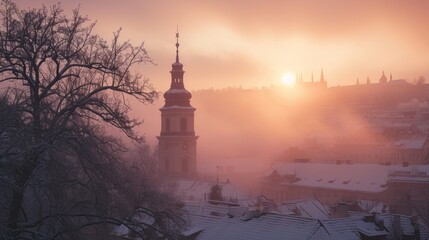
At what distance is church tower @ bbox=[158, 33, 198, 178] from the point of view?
201ft

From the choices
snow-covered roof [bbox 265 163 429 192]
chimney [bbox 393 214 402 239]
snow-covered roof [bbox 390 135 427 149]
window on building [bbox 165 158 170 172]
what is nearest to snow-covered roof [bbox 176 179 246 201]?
window on building [bbox 165 158 170 172]

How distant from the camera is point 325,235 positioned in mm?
24125

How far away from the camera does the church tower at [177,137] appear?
61.3 meters

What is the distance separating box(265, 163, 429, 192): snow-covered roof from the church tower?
11657 mm

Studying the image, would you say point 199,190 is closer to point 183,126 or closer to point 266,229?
point 183,126

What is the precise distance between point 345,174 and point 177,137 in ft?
62.7

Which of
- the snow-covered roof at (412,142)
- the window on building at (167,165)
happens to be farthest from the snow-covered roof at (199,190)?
the snow-covered roof at (412,142)

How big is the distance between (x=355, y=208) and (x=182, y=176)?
25913 millimetres

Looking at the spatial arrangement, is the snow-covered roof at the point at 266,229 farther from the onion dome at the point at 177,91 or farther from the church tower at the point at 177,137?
the onion dome at the point at 177,91

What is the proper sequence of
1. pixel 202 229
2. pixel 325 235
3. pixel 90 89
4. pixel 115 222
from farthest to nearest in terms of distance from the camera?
1. pixel 202 229
2. pixel 325 235
3. pixel 90 89
4. pixel 115 222

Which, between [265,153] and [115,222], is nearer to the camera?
[115,222]

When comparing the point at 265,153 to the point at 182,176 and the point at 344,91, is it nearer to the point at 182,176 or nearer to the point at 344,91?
the point at 182,176

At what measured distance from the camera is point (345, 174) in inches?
2542

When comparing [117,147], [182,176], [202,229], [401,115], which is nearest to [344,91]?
[401,115]
